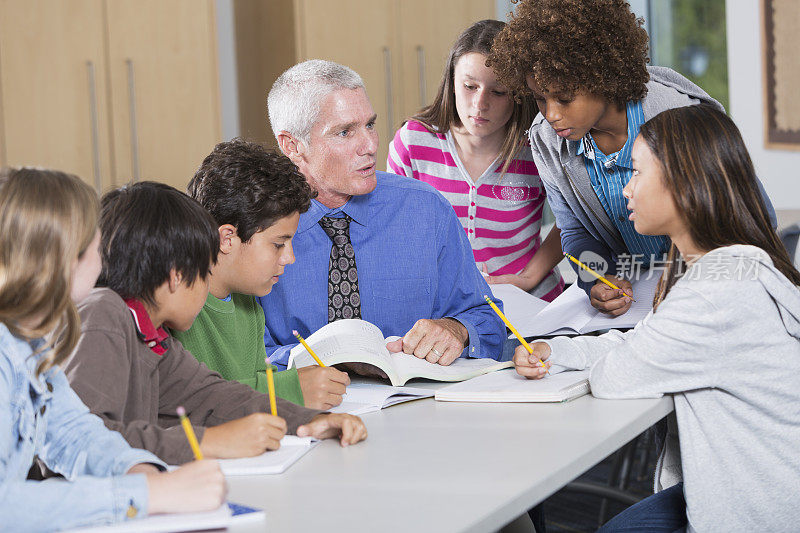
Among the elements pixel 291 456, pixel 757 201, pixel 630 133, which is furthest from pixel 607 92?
pixel 291 456

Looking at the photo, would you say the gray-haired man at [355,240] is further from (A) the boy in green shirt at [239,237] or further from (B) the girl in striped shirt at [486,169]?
(B) the girl in striped shirt at [486,169]

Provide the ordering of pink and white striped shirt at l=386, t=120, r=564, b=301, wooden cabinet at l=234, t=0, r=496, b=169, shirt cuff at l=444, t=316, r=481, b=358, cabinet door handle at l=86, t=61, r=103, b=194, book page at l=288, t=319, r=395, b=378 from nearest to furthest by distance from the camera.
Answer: book page at l=288, t=319, r=395, b=378 < shirt cuff at l=444, t=316, r=481, b=358 < pink and white striped shirt at l=386, t=120, r=564, b=301 < cabinet door handle at l=86, t=61, r=103, b=194 < wooden cabinet at l=234, t=0, r=496, b=169

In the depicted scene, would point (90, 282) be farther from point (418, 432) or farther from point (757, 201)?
point (757, 201)

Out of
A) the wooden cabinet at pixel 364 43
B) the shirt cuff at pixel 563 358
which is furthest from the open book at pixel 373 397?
the wooden cabinet at pixel 364 43

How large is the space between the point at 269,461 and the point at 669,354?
0.61 m

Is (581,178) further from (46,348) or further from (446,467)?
(46,348)

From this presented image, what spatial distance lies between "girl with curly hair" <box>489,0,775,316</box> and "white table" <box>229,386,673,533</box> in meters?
0.72

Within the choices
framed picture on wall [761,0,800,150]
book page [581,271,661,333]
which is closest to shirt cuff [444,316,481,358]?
book page [581,271,661,333]

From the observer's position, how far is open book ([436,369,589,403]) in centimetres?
140

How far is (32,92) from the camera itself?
10.7 ft

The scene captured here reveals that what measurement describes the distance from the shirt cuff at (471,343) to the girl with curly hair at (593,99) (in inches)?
12.3

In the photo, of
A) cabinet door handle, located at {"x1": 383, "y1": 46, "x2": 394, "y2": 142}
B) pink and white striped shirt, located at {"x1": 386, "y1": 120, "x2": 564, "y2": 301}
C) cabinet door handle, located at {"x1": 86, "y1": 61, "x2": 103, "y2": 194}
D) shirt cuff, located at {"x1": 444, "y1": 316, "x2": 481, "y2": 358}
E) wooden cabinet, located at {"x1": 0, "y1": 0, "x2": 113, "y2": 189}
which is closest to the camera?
shirt cuff, located at {"x1": 444, "y1": 316, "x2": 481, "y2": 358}

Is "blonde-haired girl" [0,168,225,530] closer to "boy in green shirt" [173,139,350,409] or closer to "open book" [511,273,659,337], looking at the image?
"boy in green shirt" [173,139,350,409]

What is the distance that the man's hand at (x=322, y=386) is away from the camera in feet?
4.65
